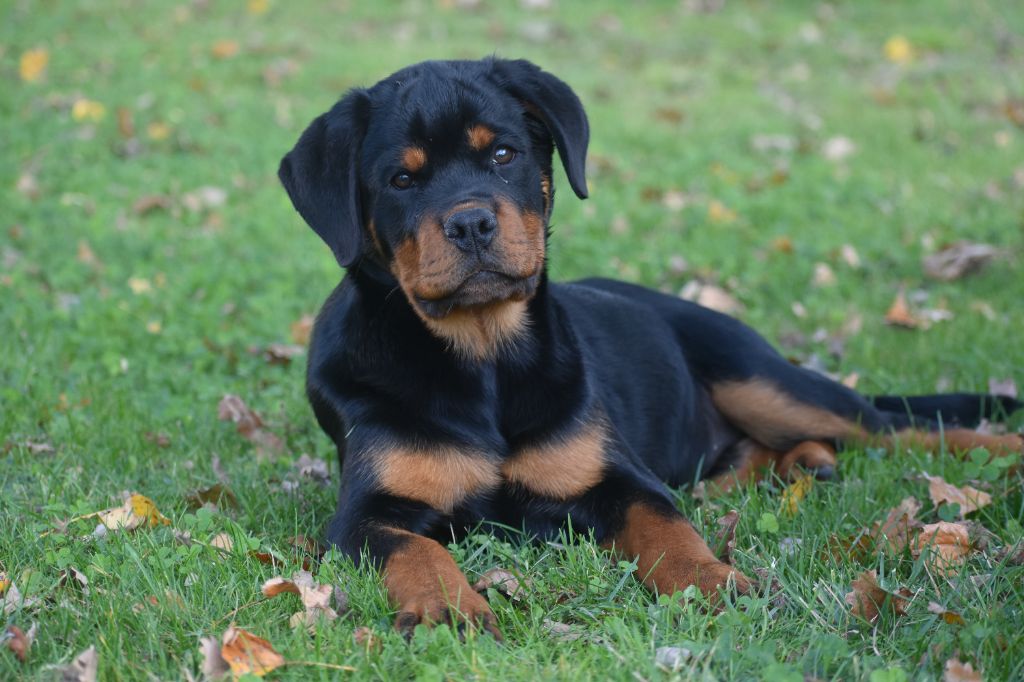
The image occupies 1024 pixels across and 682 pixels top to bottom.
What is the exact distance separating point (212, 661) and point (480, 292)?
1.24 meters

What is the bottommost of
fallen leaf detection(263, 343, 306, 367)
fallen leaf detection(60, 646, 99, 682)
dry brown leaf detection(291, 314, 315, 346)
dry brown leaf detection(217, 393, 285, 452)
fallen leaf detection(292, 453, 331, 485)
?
dry brown leaf detection(291, 314, 315, 346)

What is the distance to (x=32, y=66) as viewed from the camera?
1060 cm

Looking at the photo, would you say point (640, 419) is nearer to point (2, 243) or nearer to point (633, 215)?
point (633, 215)

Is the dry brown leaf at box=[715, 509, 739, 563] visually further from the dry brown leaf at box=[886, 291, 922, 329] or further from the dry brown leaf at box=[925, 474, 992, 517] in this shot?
the dry brown leaf at box=[886, 291, 922, 329]

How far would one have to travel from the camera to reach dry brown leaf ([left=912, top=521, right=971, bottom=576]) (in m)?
3.02

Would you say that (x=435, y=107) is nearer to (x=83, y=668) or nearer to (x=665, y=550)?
(x=665, y=550)

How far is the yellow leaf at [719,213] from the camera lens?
7368 millimetres

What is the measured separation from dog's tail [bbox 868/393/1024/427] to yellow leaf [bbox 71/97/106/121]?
23.6 feet

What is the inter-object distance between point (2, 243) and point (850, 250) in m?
5.02

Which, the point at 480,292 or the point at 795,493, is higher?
the point at 480,292

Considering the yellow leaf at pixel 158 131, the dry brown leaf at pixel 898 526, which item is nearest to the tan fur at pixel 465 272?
the dry brown leaf at pixel 898 526

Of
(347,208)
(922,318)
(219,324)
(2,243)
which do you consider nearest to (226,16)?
(2,243)

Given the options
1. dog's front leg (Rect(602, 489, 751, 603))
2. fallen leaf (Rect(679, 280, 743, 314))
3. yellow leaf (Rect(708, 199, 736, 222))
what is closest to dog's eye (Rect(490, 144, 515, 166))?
dog's front leg (Rect(602, 489, 751, 603))

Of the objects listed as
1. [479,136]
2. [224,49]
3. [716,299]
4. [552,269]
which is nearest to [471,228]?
[479,136]
